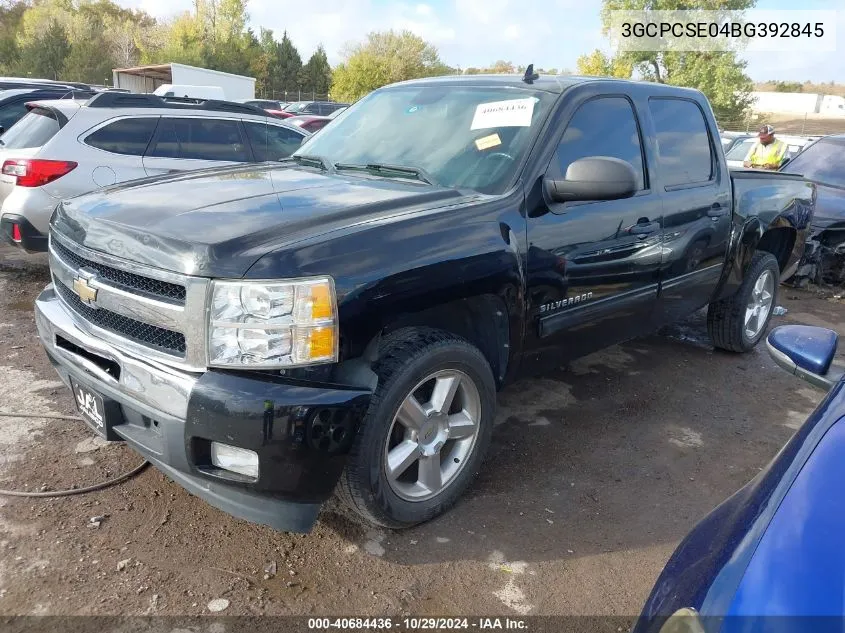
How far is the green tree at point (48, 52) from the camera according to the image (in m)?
50.4

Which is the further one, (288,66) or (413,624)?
(288,66)

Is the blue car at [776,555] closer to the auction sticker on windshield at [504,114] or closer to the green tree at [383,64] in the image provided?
the auction sticker on windshield at [504,114]

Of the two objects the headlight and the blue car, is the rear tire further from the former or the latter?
the headlight

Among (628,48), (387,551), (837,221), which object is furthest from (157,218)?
(628,48)

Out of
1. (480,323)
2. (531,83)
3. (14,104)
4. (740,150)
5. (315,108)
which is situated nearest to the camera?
(480,323)

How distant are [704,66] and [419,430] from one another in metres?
37.5

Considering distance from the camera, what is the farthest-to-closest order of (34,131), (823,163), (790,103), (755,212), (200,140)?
(790,103)
(823,163)
(200,140)
(34,131)
(755,212)

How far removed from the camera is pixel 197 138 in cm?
716

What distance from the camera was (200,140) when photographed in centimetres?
718

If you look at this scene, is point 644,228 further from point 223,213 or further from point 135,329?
point 135,329

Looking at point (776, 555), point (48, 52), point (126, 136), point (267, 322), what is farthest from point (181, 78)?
point (776, 555)

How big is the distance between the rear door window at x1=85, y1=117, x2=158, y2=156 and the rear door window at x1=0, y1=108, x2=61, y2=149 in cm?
36

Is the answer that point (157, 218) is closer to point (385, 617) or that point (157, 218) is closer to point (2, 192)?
point (385, 617)

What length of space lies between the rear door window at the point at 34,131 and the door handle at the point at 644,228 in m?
5.38
